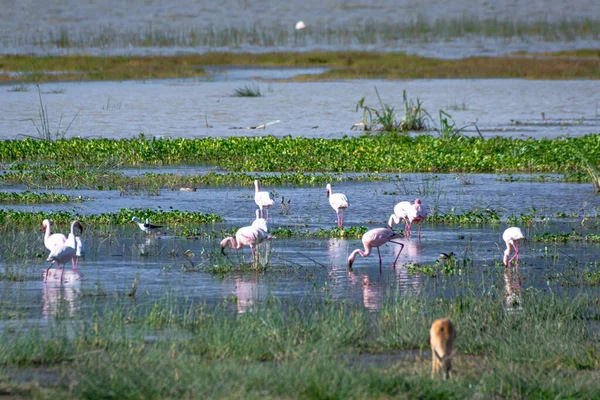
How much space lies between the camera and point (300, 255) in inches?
493

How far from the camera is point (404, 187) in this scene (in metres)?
17.2

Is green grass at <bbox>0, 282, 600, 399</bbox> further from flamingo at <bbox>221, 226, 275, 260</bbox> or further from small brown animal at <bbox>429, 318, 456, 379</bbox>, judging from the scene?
flamingo at <bbox>221, 226, 275, 260</bbox>

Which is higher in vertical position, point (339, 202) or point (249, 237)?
point (339, 202)

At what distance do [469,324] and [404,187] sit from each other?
8356 millimetres

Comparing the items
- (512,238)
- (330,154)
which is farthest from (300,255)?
(330,154)

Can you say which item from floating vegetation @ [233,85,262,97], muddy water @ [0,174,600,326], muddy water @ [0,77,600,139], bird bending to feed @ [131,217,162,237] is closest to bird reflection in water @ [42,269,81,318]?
muddy water @ [0,174,600,326]

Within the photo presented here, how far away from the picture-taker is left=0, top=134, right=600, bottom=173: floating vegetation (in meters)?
20.2

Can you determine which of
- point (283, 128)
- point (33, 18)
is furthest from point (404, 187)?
point (33, 18)

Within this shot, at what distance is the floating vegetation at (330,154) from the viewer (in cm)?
2025

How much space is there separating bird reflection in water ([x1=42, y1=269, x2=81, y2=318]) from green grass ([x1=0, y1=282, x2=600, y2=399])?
0.31 meters

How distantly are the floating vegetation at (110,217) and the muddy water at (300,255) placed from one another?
30cm

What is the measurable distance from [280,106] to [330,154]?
1354 centimetres

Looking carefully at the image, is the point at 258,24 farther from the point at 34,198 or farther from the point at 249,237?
the point at 249,237

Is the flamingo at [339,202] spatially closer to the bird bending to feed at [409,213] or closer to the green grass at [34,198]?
the bird bending to feed at [409,213]
